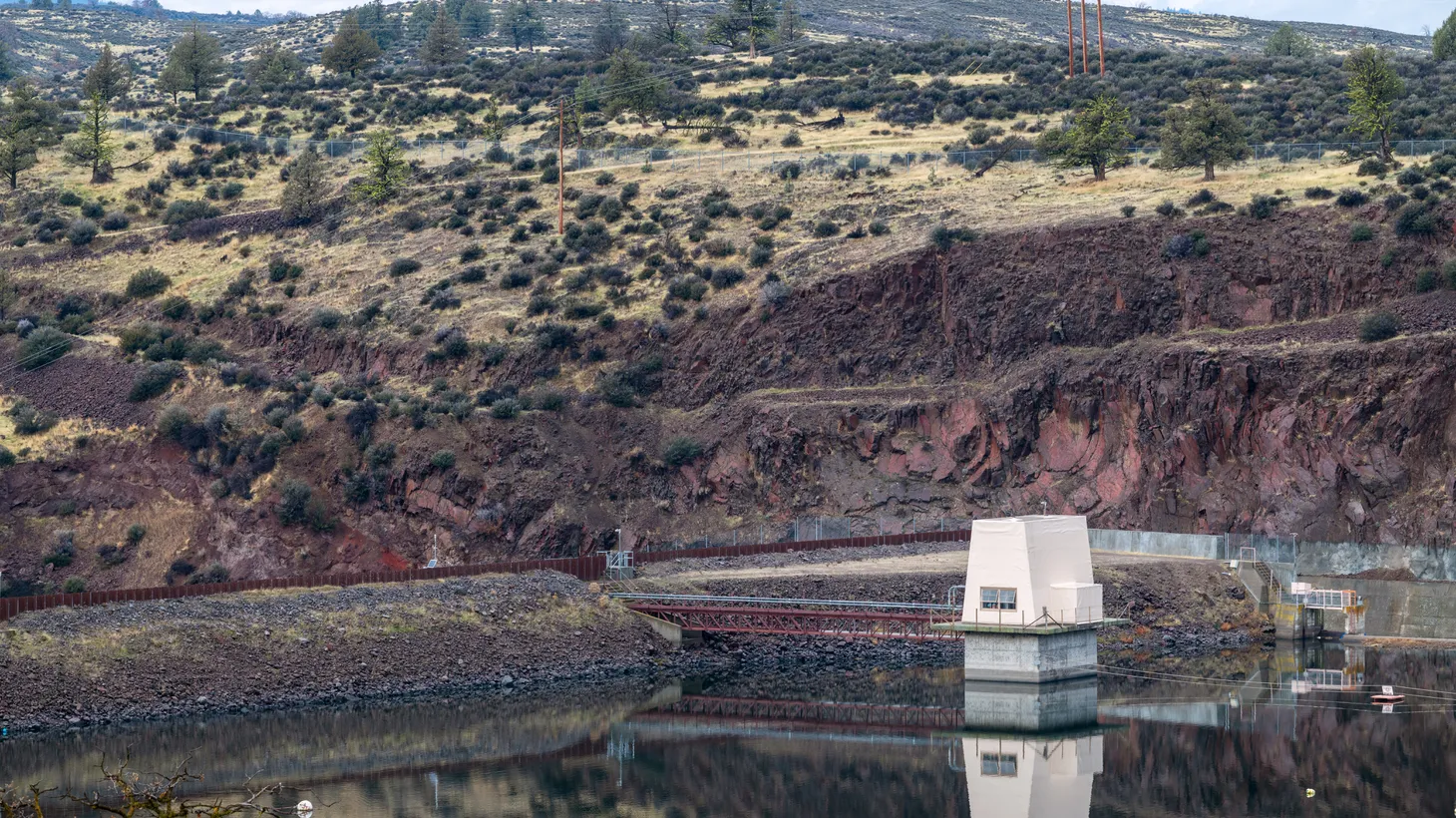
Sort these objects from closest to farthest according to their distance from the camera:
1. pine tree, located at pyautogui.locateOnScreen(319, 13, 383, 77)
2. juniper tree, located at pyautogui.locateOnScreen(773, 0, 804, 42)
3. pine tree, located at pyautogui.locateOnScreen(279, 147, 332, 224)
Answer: pine tree, located at pyautogui.locateOnScreen(279, 147, 332, 224) → pine tree, located at pyautogui.locateOnScreen(319, 13, 383, 77) → juniper tree, located at pyautogui.locateOnScreen(773, 0, 804, 42)

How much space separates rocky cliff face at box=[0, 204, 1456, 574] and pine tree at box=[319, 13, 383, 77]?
6945cm

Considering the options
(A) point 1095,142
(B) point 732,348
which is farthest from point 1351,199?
(B) point 732,348

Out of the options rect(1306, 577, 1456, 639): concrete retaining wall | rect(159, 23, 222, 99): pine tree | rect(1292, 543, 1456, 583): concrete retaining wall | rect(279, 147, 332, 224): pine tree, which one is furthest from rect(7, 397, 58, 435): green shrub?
rect(159, 23, 222, 99): pine tree

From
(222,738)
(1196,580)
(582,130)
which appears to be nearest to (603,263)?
(582,130)

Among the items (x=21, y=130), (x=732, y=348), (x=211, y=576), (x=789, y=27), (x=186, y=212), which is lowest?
(x=211, y=576)

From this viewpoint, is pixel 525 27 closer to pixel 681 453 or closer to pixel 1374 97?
pixel 1374 97

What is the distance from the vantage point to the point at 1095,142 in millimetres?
100625

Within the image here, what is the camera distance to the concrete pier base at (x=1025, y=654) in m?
62.6

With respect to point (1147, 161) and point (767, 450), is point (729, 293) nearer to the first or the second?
point (767, 450)

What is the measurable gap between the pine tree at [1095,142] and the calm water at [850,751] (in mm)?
42959

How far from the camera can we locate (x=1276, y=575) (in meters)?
74.6

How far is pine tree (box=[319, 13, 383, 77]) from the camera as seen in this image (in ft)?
509

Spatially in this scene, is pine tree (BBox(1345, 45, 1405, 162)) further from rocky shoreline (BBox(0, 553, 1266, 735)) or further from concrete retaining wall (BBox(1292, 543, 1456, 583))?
rocky shoreline (BBox(0, 553, 1266, 735))

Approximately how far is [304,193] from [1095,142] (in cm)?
4932
